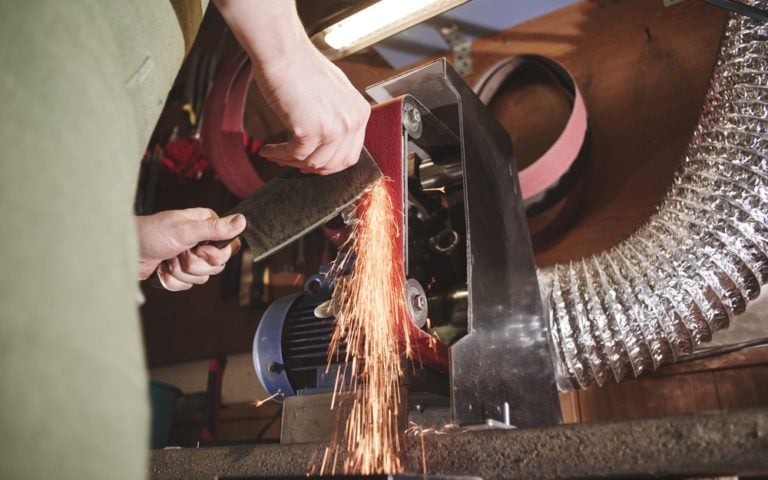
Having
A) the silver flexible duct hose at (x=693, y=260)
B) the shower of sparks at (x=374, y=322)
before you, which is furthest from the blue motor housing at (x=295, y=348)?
the silver flexible duct hose at (x=693, y=260)

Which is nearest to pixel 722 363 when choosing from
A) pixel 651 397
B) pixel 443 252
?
pixel 651 397

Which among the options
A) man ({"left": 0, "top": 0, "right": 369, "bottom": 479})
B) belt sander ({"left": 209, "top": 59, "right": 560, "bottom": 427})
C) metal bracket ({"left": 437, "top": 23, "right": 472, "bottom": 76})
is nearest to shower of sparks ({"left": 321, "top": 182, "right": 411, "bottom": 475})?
belt sander ({"left": 209, "top": 59, "right": 560, "bottom": 427})

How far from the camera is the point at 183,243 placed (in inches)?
48.4

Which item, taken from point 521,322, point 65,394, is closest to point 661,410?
point 521,322

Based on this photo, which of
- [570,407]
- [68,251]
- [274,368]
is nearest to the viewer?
[68,251]

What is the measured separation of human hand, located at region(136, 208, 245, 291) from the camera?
47.4 inches

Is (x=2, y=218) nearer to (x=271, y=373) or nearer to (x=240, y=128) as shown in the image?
(x=271, y=373)

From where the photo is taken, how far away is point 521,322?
1.22 m

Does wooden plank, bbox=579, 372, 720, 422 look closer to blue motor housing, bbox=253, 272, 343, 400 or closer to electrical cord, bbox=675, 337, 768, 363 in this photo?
electrical cord, bbox=675, 337, 768, 363

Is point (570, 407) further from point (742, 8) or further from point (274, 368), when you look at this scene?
point (742, 8)

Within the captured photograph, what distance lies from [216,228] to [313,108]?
17.1 inches

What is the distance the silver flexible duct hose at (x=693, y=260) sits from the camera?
1140 millimetres

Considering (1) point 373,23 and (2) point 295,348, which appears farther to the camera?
(1) point 373,23

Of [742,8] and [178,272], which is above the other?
[742,8]
